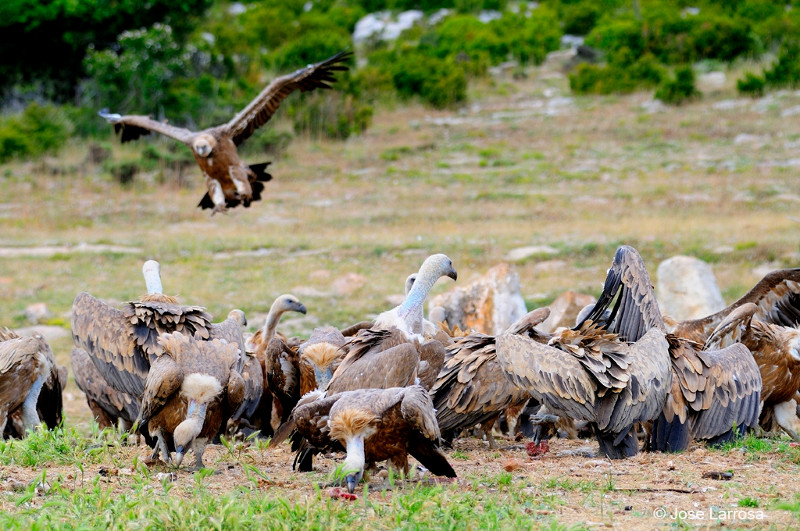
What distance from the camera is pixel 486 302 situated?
1041cm

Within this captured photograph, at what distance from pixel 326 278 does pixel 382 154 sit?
963cm

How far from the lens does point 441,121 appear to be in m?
26.8

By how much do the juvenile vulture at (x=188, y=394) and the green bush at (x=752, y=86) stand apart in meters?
23.3

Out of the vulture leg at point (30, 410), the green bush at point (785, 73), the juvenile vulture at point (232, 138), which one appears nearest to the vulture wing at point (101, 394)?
the vulture leg at point (30, 410)

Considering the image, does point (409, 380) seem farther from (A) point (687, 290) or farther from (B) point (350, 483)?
(A) point (687, 290)

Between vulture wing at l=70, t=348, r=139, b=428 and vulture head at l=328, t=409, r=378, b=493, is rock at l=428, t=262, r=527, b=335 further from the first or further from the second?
vulture head at l=328, t=409, r=378, b=493

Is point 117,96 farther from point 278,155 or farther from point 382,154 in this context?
point 382,154

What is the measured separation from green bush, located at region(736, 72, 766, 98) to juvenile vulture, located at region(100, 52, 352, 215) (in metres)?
18.3

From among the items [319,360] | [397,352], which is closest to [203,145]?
[319,360]

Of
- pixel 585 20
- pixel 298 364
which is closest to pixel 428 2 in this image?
pixel 585 20

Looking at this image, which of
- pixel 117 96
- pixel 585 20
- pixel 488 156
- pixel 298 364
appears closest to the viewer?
pixel 298 364

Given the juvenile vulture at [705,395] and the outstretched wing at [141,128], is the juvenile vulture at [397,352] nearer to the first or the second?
the juvenile vulture at [705,395]

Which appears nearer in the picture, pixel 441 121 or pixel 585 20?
pixel 441 121

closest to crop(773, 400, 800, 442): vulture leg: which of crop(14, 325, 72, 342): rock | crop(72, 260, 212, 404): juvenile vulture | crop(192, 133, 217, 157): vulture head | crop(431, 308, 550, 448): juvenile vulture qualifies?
crop(431, 308, 550, 448): juvenile vulture
